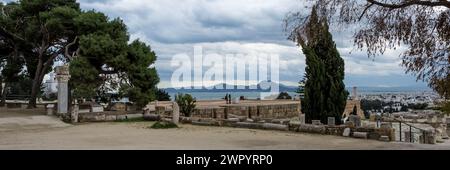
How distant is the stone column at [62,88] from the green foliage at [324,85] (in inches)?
477

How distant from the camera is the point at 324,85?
910 inches

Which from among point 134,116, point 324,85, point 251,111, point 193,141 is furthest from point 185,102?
point 193,141

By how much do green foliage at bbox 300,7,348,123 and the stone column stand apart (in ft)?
39.7

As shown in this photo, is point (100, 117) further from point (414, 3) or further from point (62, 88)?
point (414, 3)

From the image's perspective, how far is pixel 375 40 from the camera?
10273 millimetres

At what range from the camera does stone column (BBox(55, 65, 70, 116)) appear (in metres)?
21.7

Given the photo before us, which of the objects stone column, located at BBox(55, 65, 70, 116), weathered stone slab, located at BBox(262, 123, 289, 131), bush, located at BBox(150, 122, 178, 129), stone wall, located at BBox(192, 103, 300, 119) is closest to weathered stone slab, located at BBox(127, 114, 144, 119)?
stone column, located at BBox(55, 65, 70, 116)

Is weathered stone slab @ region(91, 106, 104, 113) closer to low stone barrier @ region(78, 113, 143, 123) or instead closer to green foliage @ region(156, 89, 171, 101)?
low stone barrier @ region(78, 113, 143, 123)

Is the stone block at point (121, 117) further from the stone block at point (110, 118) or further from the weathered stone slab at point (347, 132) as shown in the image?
the weathered stone slab at point (347, 132)

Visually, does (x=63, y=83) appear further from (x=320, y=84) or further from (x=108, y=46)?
(x=320, y=84)

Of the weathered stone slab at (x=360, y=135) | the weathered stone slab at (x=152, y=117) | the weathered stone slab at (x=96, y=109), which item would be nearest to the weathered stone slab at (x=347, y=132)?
the weathered stone slab at (x=360, y=135)

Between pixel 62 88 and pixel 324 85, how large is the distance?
13323mm

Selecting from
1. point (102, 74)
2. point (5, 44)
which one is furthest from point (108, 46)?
point (5, 44)
